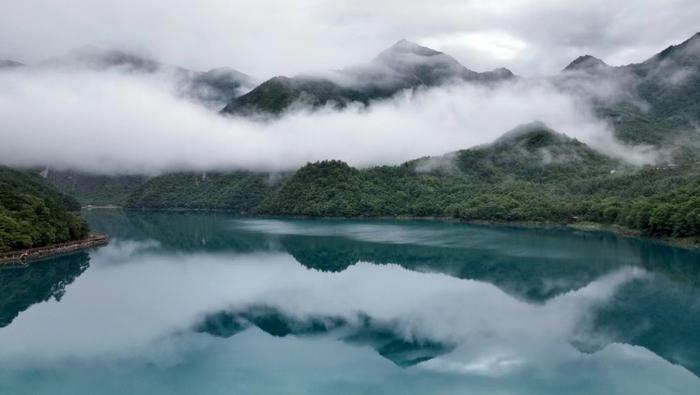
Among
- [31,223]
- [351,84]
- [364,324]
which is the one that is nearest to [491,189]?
[31,223]

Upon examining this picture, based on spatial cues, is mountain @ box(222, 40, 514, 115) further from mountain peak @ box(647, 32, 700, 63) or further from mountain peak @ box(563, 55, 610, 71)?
mountain peak @ box(647, 32, 700, 63)

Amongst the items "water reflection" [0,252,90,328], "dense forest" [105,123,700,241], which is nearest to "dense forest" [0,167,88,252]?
"water reflection" [0,252,90,328]

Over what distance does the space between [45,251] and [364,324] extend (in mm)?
30397

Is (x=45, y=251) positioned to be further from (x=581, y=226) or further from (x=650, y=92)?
(x=650, y=92)

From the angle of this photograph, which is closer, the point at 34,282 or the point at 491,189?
the point at 34,282

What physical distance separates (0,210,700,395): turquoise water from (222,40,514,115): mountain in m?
124

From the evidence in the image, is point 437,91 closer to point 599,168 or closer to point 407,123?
point 407,123

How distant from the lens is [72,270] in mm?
38156

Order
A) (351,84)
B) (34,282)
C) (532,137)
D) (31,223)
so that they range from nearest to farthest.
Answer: (34,282) → (31,223) → (532,137) → (351,84)

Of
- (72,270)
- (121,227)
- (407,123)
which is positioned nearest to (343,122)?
(407,123)

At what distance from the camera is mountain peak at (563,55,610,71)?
177425 millimetres

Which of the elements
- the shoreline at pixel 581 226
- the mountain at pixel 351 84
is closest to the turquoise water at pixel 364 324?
the shoreline at pixel 581 226

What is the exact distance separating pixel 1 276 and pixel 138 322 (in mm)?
16140

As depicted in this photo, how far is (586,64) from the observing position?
7156 inches
